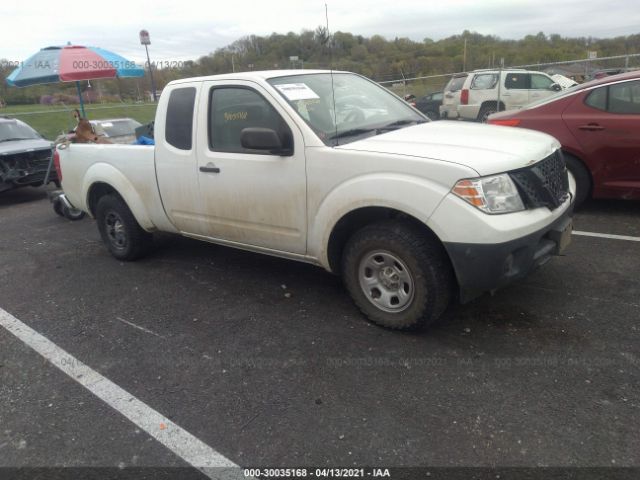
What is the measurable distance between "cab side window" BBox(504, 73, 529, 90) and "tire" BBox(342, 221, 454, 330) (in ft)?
39.8

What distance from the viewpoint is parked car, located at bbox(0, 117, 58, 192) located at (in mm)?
8945

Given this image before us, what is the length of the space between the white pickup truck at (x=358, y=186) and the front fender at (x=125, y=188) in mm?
69

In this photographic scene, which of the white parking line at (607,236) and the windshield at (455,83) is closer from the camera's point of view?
the white parking line at (607,236)

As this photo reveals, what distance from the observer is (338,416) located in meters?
2.72

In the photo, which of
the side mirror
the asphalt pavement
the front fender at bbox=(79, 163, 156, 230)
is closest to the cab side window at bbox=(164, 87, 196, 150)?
the front fender at bbox=(79, 163, 156, 230)

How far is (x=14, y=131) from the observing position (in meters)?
9.98

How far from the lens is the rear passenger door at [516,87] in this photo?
1372cm

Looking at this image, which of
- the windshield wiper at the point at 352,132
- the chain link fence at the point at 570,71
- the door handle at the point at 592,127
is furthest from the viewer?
the chain link fence at the point at 570,71

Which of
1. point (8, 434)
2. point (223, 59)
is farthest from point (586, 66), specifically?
point (8, 434)

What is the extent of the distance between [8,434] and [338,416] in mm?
1791

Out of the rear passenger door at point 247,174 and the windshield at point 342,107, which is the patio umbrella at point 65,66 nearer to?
the rear passenger door at point 247,174

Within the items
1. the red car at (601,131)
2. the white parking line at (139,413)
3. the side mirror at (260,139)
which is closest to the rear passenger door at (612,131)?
the red car at (601,131)

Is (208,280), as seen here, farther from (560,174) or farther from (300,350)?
(560,174)

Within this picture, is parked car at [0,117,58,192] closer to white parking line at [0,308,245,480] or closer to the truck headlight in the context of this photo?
white parking line at [0,308,245,480]
